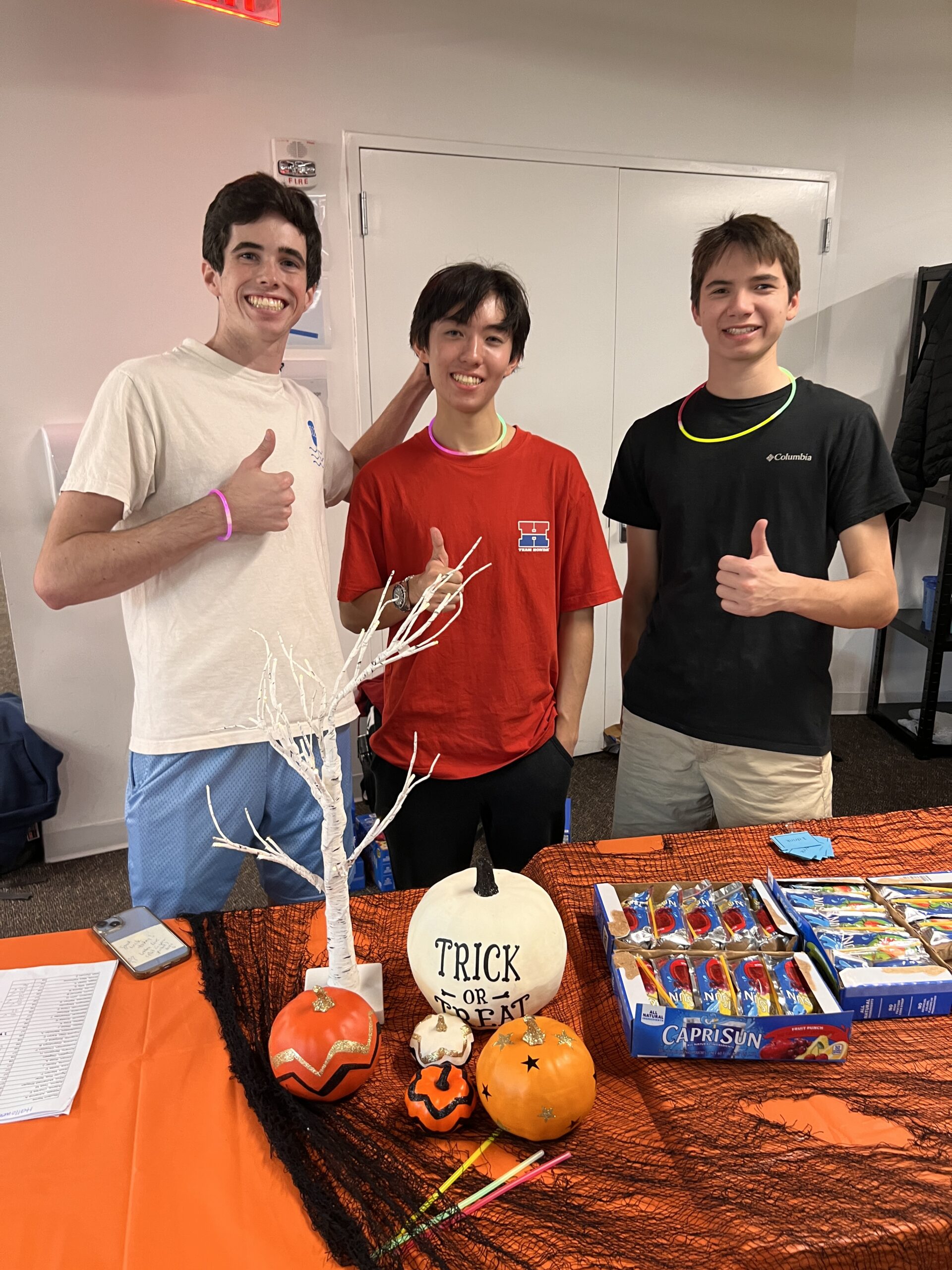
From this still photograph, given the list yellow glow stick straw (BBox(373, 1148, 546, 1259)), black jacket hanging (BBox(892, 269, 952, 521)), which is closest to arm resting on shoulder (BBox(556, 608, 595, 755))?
yellow glow stick straw (BBox(373, 1148, 546, 1259))

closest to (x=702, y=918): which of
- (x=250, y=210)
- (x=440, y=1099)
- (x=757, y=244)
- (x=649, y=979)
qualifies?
(x=649, y=979)

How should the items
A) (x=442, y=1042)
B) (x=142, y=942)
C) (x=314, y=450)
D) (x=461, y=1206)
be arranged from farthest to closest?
(x=314, y=450) < (x=142, y=942) < (x=442, y=1042) < (x=461, y=1206)

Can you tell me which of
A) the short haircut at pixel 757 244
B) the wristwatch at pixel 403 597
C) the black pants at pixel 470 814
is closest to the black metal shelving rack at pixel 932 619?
the short haircut at pixel 757 244

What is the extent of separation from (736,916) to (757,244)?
1.16m

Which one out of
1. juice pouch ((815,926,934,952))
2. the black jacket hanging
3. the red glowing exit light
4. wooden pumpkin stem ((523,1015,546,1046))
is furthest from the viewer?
the black jacket hanging

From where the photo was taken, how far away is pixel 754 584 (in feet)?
4.56

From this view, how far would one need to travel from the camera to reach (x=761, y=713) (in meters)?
1.57

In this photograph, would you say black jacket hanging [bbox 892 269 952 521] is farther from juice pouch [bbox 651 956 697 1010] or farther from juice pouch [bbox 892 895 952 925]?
juice pouch [bbox 651 956 697 1010]

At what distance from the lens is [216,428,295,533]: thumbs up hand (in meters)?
1.40

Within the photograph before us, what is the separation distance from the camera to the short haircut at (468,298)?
147 centimetres

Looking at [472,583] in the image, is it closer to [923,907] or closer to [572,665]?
[572,665]

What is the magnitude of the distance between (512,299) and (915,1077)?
132 cm

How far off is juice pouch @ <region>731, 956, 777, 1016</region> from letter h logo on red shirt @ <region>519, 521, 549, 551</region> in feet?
2.62

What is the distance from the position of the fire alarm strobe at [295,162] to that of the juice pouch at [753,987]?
8.41ft
